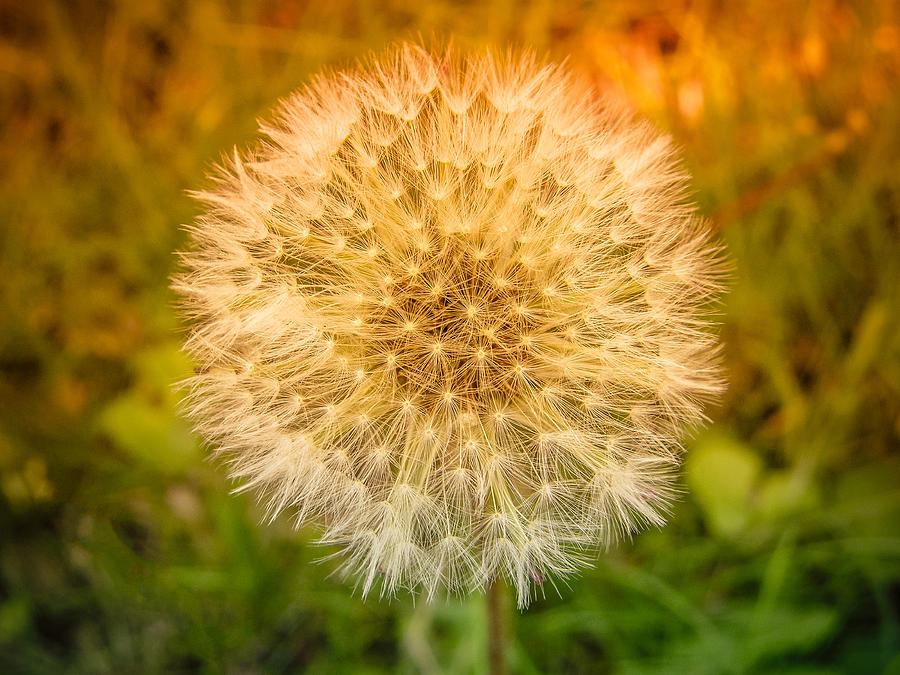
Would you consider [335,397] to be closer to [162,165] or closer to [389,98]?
[389,98]

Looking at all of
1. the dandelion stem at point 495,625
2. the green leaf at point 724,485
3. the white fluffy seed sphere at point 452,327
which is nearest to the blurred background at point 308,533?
the green leaf at point 724,485

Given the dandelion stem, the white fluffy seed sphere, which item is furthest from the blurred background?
the white fluffy seed sphere

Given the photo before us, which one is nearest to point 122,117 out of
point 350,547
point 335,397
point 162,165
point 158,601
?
point 162,165

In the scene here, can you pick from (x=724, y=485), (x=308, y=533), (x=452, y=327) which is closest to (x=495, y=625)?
(x=452, y=327)

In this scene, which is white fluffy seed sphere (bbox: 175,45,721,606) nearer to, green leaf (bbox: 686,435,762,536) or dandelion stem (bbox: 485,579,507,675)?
dandelion stem (bbox: 485,579,507,675)

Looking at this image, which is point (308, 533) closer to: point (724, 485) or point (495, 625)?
point (495, 625)

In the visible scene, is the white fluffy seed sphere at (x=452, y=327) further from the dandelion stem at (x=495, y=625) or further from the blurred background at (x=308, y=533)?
the blurred background at (x=308, y=533)
